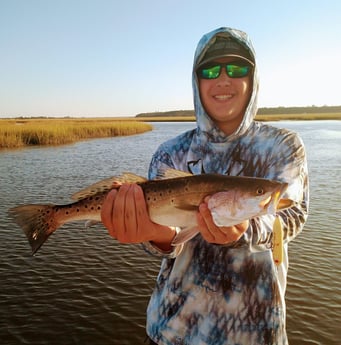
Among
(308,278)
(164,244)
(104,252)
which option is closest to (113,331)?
(104,252)

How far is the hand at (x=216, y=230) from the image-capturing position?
237cm

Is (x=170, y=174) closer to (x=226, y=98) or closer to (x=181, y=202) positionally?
(x=181, y=202)

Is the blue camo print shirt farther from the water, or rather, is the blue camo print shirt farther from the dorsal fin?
the water

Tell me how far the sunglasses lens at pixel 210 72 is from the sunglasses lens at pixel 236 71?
83mm

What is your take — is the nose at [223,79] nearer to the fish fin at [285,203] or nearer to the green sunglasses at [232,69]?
the green sunglasses at [232,69]

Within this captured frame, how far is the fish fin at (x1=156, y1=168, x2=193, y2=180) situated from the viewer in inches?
111

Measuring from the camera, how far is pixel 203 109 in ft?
10.3

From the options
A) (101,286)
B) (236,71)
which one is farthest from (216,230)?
(101,286)

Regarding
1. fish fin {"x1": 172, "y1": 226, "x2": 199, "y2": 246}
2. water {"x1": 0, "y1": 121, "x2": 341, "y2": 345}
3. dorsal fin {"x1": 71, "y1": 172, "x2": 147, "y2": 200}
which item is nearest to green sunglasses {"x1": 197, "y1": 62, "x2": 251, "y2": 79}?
dorsal fin {"x1": 71, "y1": 172, "x2": 147, "y2": 200}

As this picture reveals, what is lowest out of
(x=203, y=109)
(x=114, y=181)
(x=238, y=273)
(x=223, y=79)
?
(x=238, y=273)

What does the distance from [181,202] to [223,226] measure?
19.6 inches

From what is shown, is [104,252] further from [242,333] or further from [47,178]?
[47,178]

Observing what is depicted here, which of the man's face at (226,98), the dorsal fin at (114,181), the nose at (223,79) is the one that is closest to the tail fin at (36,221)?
the dorsal fin at (114,181)

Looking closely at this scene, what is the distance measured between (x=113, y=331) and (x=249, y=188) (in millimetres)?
6337
